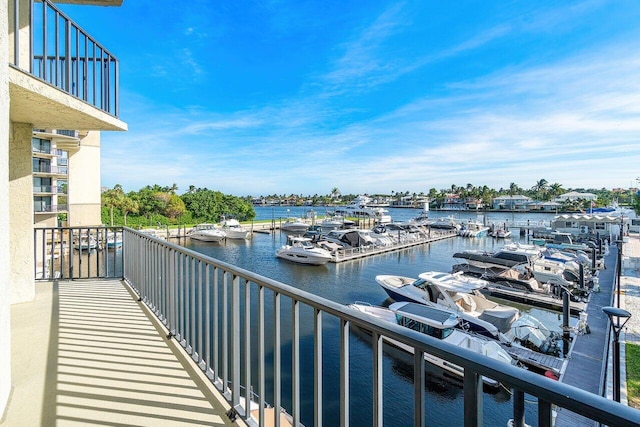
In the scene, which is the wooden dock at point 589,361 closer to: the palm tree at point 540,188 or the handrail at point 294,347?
the handrail at point 294,347

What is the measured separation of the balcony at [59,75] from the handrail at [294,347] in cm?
139

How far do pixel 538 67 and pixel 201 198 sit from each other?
145ft

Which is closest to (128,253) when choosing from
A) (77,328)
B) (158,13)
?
(77,328)

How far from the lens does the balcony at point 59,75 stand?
96.3 inches

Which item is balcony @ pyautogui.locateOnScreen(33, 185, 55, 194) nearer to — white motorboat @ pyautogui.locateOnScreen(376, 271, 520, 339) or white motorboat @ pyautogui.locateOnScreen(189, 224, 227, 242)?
white motorboat @ pyautogui.locateOnScreen(189, 224, 227, 242)

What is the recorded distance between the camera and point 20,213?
344cm

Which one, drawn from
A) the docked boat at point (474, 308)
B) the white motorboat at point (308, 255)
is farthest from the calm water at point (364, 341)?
the docked boat at point (474, 308)

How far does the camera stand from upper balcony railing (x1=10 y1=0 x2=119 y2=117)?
268cm

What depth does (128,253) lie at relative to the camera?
14.2 feet

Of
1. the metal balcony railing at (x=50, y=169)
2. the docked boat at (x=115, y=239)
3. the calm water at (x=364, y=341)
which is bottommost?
the calm water at (x=364, y=341)

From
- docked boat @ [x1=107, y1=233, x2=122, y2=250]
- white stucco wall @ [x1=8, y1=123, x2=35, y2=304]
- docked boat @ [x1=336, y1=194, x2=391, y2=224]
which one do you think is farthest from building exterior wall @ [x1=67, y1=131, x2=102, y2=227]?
docked boat @ [x1=336, y1=194, x2=391, y2=224]

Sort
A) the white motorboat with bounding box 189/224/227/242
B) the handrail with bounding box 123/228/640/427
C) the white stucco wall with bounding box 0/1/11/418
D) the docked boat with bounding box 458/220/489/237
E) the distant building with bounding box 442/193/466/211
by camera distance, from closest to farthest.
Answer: the handrail with bounding box 123/228/640/427, the white stucco wall with bounding box 0/1/11/418, the white motorboat with bounding box 189/224/227/242, the docked boat with bounding box 458/220/489/237, the distant building with bounding box 442/193/466/211

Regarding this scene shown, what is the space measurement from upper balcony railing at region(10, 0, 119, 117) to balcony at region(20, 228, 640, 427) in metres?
1.59

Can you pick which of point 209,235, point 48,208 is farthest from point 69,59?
point 209,235
